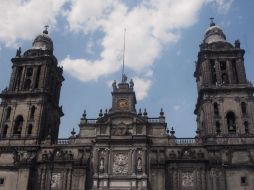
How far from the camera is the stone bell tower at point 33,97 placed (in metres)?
44.1

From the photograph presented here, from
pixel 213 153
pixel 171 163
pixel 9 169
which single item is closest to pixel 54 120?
pixel 9 169

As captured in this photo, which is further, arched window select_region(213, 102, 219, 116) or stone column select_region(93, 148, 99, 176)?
arched window select_region(213, 102, 219, 116)

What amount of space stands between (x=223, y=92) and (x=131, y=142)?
11149 mm

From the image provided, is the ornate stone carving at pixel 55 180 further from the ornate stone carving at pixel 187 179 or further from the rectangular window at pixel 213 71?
the rectangular window at pixel 213 71

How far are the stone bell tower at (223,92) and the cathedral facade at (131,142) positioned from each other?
10cm

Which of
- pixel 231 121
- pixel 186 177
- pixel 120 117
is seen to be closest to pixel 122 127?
pixel 120 117

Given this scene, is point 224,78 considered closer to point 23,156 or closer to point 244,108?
point 244,108

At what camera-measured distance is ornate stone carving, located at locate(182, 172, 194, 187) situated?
39188 mm

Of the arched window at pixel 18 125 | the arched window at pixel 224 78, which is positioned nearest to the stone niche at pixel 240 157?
the arched window at pixel 224 78

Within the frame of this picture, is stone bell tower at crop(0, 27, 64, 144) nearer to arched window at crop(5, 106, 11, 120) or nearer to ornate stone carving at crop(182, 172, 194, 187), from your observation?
arched window at crop(5, 106, 11, 120)

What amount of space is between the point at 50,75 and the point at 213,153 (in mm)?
20513

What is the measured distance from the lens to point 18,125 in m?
45.0

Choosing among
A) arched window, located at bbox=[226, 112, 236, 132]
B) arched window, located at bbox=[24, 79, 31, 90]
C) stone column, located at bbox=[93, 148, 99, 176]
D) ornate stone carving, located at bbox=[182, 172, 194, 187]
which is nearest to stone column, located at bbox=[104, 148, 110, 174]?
stone column, located at bbox=[93, 148, 99, 176]

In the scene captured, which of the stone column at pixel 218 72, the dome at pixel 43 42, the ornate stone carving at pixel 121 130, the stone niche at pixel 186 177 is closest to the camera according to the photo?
the stone niche at pixel 186 177
